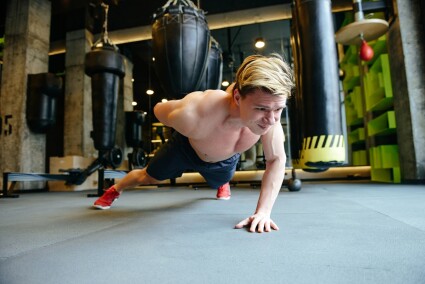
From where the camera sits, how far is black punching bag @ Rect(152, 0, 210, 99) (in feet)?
6.97

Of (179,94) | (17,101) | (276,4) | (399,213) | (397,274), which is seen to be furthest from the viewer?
(276,4)

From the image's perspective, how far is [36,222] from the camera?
5.86 feet

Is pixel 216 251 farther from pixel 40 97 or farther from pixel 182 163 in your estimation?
pixel 40 97

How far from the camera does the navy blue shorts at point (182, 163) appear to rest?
1.93 metres

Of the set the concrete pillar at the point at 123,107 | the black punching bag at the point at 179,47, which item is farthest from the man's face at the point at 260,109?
the concrete pillar at the point at 123,107

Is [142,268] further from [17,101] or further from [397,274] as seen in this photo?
[17,101]

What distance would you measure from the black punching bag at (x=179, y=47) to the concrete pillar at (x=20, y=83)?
16.1 feet

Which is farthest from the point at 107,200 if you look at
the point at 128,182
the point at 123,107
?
the point at 123,107

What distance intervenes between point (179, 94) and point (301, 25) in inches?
A: 46.8

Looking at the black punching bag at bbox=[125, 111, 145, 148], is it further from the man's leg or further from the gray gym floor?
the gray gym floor

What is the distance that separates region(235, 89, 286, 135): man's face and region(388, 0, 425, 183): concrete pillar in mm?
4195

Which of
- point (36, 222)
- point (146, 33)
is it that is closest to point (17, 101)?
point (146, 33)

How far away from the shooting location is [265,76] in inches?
48.4

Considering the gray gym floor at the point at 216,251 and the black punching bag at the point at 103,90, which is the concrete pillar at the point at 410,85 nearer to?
the gray gym floor at the point at 216,251
